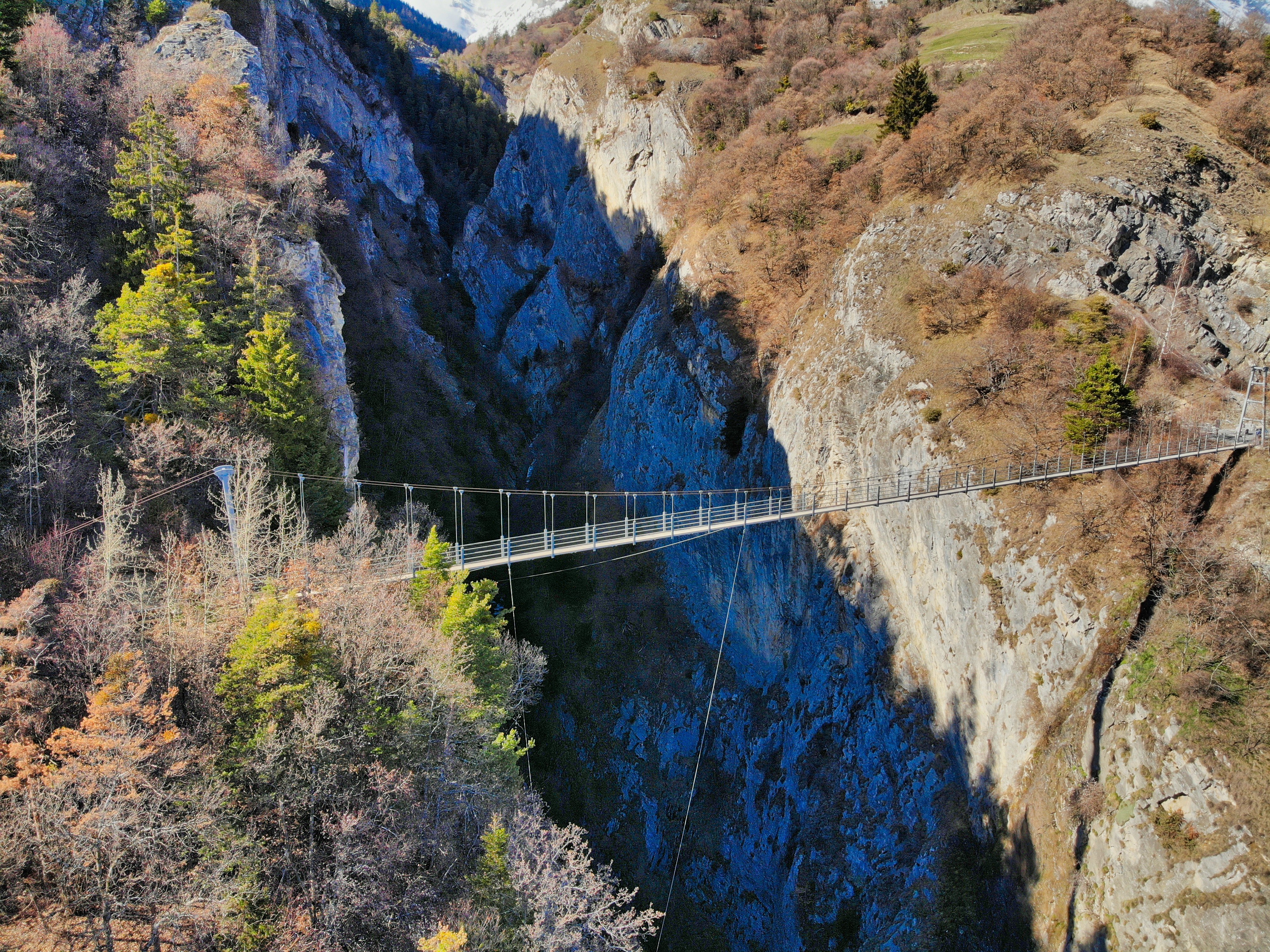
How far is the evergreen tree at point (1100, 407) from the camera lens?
18.7 m

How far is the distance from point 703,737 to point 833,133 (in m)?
31.7

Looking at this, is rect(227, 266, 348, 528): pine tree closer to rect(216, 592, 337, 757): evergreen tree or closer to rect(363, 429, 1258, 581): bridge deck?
rect(363, 429, 1258, 581): bridge deck

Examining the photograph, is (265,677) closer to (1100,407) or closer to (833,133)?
(1100,407)

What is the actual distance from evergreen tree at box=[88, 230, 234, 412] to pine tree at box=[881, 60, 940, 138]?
1158 inches

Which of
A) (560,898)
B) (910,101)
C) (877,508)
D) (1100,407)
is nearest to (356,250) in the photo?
(910,101)

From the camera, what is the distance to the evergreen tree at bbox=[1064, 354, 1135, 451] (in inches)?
734

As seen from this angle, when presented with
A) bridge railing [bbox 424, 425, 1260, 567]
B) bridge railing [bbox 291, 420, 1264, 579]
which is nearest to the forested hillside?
bridge railing [bbox 291, 420, 1264, 579]

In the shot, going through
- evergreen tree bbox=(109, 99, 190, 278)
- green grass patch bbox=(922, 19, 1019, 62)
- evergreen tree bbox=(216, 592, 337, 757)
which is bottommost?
evergreen tree bbox=(216, 592, 337, 757)

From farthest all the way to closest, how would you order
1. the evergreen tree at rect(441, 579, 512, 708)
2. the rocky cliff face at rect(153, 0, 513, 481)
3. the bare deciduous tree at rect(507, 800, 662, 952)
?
1. the rocky cliff face at rect(153, 0, 513, 481)
2. the evergreen tree at rect(441, 579, 512, 708)
3. the bare deciduous tree at rect(507, 800, 662, 952)

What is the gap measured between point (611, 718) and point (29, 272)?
27.0 meters

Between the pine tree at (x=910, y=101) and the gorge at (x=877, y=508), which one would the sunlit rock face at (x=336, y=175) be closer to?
the gorge at (x=877, y=508)

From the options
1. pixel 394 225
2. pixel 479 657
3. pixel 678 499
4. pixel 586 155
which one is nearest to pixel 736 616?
pixel 678 499

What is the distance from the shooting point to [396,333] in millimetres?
44125

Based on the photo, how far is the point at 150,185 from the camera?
76.1ft
